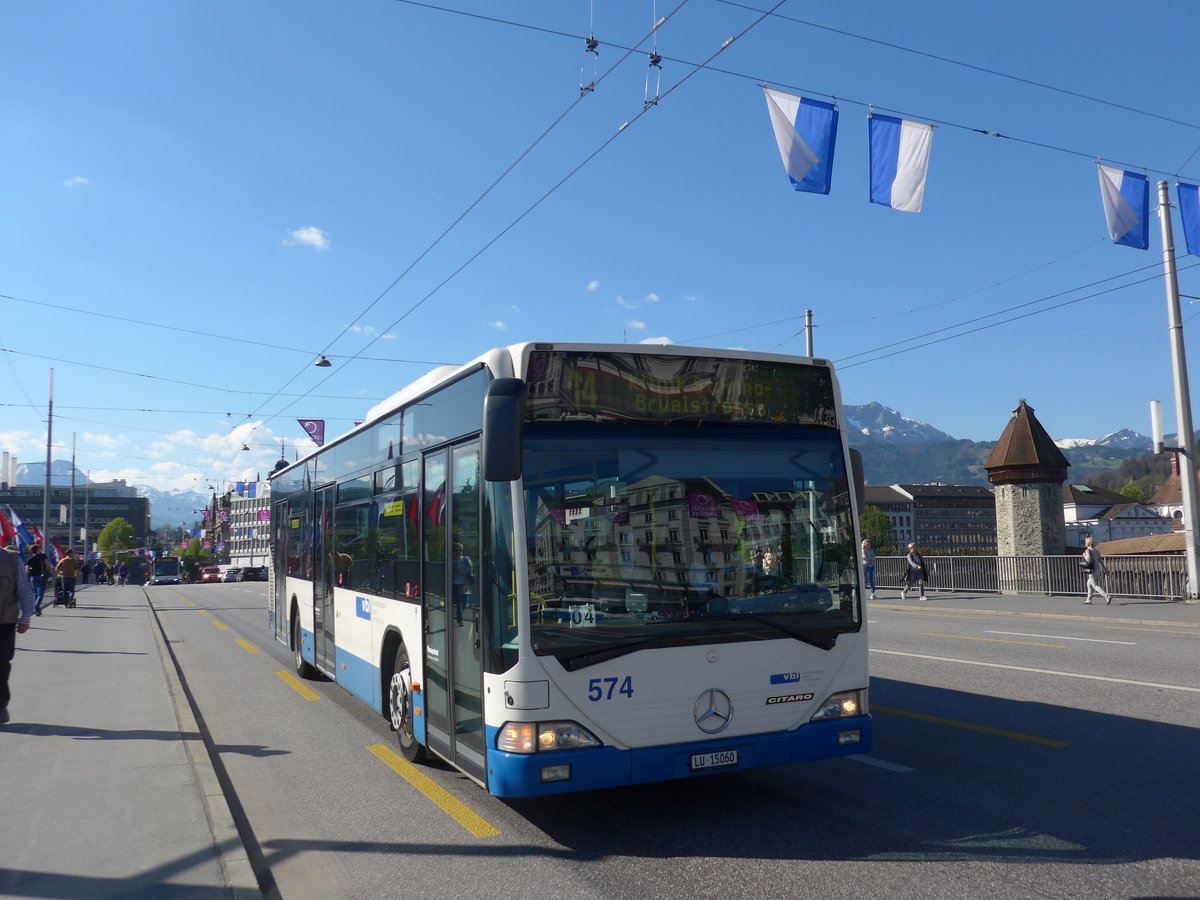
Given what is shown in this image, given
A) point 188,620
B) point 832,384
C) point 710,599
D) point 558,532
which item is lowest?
point 188,620

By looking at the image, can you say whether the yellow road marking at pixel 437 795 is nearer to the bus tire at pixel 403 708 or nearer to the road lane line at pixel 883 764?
the bus tire at pixel 403 708

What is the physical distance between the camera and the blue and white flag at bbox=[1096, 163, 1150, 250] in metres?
17.9

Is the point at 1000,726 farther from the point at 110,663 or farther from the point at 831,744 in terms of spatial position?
the point at 110,663

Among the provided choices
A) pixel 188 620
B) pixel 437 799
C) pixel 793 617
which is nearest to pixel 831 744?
pixel 793 617

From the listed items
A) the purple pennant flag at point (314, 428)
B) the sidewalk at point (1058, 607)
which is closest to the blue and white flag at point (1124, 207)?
the sidewalk at point (1058, 607)

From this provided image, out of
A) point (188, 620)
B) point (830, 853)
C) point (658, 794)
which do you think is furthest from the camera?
point (188, 620)

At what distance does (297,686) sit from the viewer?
1198 centimetres

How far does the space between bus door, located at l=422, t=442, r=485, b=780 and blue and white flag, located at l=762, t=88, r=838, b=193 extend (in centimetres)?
844

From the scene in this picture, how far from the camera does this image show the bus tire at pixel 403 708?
7.21 meters

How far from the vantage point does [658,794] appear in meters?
6.38

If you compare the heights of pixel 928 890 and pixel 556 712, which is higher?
pixel 556 712

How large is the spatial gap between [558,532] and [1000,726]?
4968 millimetres

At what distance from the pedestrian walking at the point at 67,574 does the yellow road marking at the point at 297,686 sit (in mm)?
18770

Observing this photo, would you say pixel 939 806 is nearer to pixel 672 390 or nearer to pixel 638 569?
pixel 638 569
